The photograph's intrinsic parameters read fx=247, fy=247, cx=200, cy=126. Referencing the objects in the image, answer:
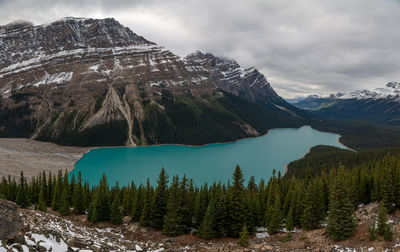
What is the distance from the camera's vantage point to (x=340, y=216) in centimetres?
2681

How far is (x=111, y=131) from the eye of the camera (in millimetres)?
196875

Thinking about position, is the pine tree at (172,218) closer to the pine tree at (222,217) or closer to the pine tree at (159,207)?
the pine tree at (159,207)

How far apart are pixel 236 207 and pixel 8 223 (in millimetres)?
25555

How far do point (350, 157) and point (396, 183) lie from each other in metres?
93.0

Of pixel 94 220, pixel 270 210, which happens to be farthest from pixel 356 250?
pixel 94 220

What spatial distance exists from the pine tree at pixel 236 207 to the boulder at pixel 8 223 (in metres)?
24.5

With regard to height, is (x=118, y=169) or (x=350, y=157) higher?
(x=350, y=157)

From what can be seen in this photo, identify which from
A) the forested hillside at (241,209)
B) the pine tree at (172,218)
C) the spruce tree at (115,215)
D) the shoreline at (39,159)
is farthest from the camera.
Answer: the shoreline at (39,159)

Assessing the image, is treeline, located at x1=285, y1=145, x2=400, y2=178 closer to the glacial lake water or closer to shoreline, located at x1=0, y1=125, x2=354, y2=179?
shoreline, located at x1=0, y1=125, x2=354, y2=179

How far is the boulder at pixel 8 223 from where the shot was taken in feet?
53.6

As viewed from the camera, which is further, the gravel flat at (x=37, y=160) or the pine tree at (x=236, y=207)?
the gravel flat at (x=37, y=160)

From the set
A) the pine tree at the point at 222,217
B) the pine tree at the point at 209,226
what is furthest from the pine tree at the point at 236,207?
the pine tree at the point at 209,226

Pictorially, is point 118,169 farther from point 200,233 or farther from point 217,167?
point 200,233

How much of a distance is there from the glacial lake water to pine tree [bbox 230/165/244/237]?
225ft
